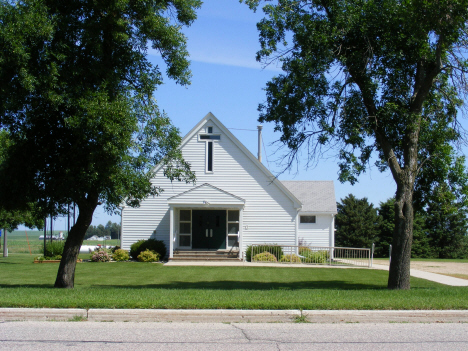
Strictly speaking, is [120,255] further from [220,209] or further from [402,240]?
[402,240]

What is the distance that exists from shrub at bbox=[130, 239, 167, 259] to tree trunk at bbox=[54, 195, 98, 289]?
494 inches

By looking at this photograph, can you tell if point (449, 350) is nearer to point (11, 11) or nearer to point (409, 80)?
point (409, 80)

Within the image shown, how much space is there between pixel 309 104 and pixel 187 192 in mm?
13172

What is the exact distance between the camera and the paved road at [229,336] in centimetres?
670

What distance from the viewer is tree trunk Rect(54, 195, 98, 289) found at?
42.2 ft

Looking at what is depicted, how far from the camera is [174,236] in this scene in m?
26.0

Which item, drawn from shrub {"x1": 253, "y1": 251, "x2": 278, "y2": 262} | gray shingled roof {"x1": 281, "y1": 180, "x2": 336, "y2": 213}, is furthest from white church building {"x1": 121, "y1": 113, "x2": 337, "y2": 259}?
gray shingled roof {"x1": 281, "y1": 180, "x2": 336, "y2": 213}

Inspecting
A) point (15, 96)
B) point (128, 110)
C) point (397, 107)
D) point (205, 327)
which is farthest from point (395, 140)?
point (15, 96)

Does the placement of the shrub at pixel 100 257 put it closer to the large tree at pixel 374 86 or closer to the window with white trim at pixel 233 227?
the window with white trim at pixel 233 227

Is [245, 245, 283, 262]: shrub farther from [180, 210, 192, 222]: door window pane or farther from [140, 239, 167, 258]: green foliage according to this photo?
[140, 239, 167, 258]: green foliage

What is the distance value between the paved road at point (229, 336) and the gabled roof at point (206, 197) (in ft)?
56.7

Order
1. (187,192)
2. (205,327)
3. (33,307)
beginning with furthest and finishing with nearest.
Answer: (187,192) → (33,307) → (205,327)

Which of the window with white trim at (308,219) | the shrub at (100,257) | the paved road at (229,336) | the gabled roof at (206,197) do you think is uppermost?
the gabled roof at (206,197)

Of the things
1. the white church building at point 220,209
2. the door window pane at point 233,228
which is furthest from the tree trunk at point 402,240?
the door window pane at point 233,228
